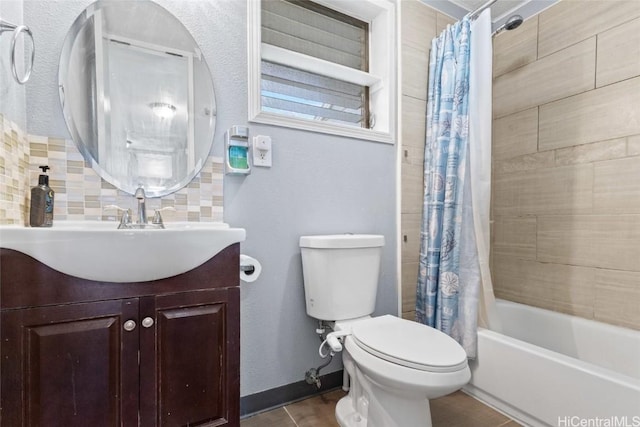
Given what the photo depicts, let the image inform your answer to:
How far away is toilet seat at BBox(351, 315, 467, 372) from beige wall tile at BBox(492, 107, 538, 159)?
1.34m

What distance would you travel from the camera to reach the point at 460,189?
5.00 ft

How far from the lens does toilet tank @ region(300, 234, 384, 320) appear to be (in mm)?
1355

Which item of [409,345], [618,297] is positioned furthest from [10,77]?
[618,297]

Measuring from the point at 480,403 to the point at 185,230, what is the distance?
154 centimetres

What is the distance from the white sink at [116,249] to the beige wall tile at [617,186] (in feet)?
5.93

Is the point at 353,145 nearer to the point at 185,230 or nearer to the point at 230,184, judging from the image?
the point at 230,184

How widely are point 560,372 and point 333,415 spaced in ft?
3.06

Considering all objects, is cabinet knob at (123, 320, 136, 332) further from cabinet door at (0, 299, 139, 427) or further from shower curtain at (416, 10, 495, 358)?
shower curtain at (416, 10, 495, 358)

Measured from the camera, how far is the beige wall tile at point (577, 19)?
1.45m

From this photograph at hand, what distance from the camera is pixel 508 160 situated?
6.34ft

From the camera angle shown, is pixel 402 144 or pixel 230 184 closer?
pixel 230 184

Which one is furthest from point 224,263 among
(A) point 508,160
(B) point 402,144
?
(A) point 508,160

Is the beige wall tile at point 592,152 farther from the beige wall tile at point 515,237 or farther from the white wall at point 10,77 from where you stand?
the white wall at point 10,77

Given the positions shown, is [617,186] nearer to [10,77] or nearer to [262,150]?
[262,150]
